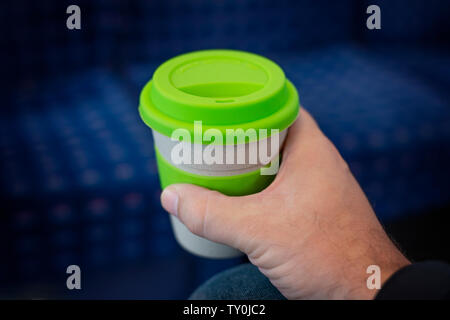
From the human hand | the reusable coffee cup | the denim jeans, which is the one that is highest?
the reusable coffee cup

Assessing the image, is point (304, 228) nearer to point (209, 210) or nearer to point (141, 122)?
point (209, 210)

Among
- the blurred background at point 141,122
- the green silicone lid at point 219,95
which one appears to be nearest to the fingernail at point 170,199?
the green silicone lid at point 219,95

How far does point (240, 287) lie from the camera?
84 centimetres

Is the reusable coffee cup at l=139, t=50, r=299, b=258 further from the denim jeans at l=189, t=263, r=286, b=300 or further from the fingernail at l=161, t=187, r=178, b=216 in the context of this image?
the denim jeans at l=189, t=263, r=286, b=300

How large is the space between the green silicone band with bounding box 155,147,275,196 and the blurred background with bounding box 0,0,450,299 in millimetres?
446

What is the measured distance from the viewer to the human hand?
670 mm

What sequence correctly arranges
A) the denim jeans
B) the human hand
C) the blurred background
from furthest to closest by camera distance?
the blurred background
the denim jeans
the human hand

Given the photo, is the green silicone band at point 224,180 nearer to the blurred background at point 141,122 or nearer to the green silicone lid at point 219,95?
the green silicone lid at point 219,95

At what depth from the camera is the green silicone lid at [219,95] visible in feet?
2.25

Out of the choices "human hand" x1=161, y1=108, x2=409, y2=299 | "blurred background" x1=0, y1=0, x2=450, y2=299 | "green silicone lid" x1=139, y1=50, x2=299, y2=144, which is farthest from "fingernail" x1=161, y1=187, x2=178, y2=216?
"blurred background" x1=0, y1=0, x2=450, y2=299

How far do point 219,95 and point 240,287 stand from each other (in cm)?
37

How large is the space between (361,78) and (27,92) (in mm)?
1284

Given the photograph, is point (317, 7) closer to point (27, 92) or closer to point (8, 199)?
point (27, 92)

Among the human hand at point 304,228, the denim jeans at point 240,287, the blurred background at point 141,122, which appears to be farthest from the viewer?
the blurred background at point 141,122
